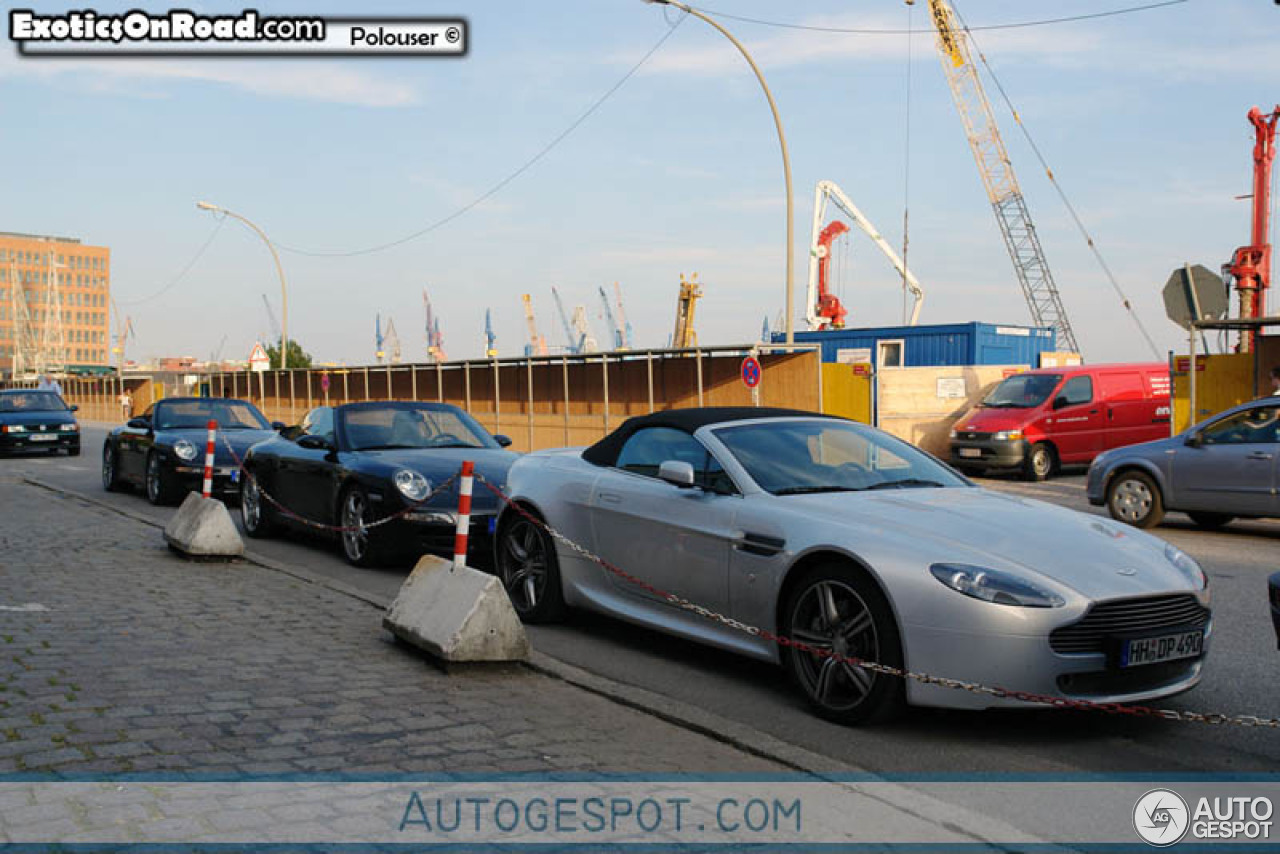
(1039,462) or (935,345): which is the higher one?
(935,345)

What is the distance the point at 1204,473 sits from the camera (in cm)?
1256

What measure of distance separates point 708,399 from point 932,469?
18413 mm

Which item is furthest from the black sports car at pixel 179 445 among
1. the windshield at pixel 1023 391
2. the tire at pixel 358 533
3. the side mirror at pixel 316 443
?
the windshield at pixel 1023 391

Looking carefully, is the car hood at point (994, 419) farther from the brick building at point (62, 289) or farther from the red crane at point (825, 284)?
the brick building at point (62, 289)

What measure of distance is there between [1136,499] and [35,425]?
22.8 meters

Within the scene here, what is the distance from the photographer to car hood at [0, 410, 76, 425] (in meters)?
25.8

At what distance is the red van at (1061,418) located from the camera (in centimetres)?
2145

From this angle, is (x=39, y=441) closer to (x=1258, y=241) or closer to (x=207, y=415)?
(x=207, y=415)

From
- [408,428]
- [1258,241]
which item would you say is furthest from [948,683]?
[1258,241]

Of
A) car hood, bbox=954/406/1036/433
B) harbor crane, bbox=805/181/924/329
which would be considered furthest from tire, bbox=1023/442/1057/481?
harbor crane, bbox=805/181/924/329

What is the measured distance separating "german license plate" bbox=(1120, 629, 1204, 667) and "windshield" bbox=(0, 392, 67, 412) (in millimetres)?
26789

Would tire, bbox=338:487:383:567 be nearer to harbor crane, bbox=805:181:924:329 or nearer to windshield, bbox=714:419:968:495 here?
windshield, bbox=714:419:968:495

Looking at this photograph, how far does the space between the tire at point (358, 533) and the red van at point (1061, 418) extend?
47.4 feet

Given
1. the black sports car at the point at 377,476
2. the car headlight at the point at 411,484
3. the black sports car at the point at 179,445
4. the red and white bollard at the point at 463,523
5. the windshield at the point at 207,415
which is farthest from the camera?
the windshield at the point at 207,415
